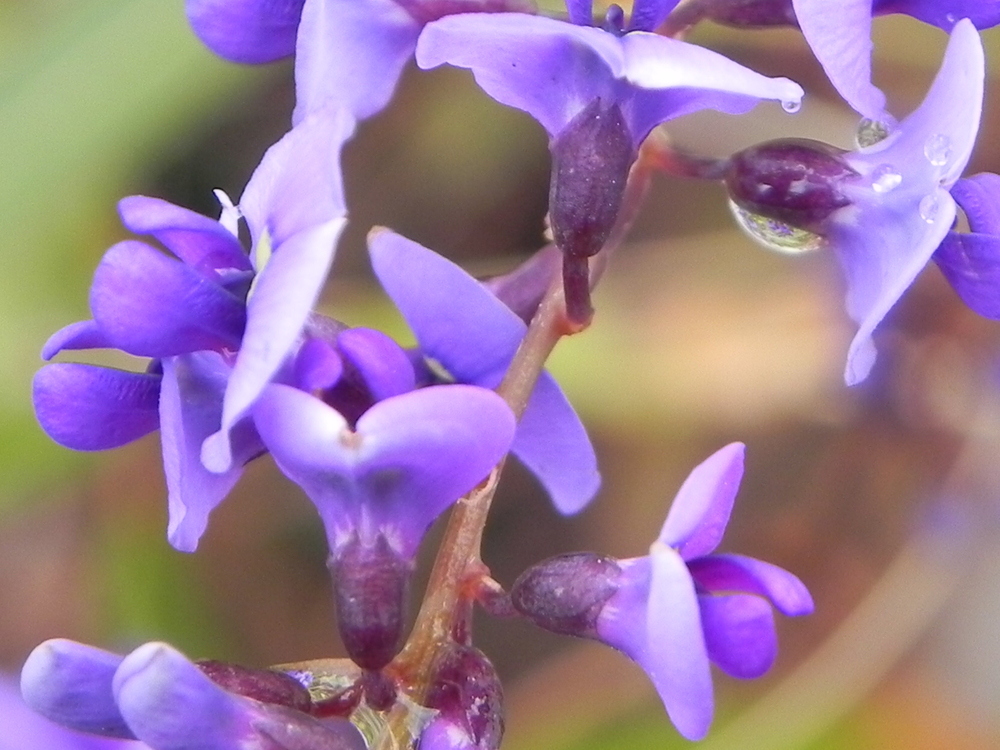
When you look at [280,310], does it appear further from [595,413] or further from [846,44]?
[595,413]

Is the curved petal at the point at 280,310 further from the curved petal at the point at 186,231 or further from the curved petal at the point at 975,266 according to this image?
the curved petal at the point at 975,266

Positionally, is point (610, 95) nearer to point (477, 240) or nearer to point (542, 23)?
point (542, 23)

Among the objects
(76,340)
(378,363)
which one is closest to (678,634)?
(378,363)

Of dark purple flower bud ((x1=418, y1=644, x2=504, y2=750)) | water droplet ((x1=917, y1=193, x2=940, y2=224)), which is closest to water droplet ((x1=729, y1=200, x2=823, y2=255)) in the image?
water droplet ((x1=917, y1=193, x2=940, y2=224))

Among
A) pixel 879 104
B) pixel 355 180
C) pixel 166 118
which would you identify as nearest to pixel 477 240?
pixel 355 180

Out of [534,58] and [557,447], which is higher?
[534,58]

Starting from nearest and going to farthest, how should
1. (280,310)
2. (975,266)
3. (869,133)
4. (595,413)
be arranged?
(280,310), (975,266), (869,133), (595,413)

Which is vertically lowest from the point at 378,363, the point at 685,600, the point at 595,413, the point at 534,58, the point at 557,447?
the point at 595,413
